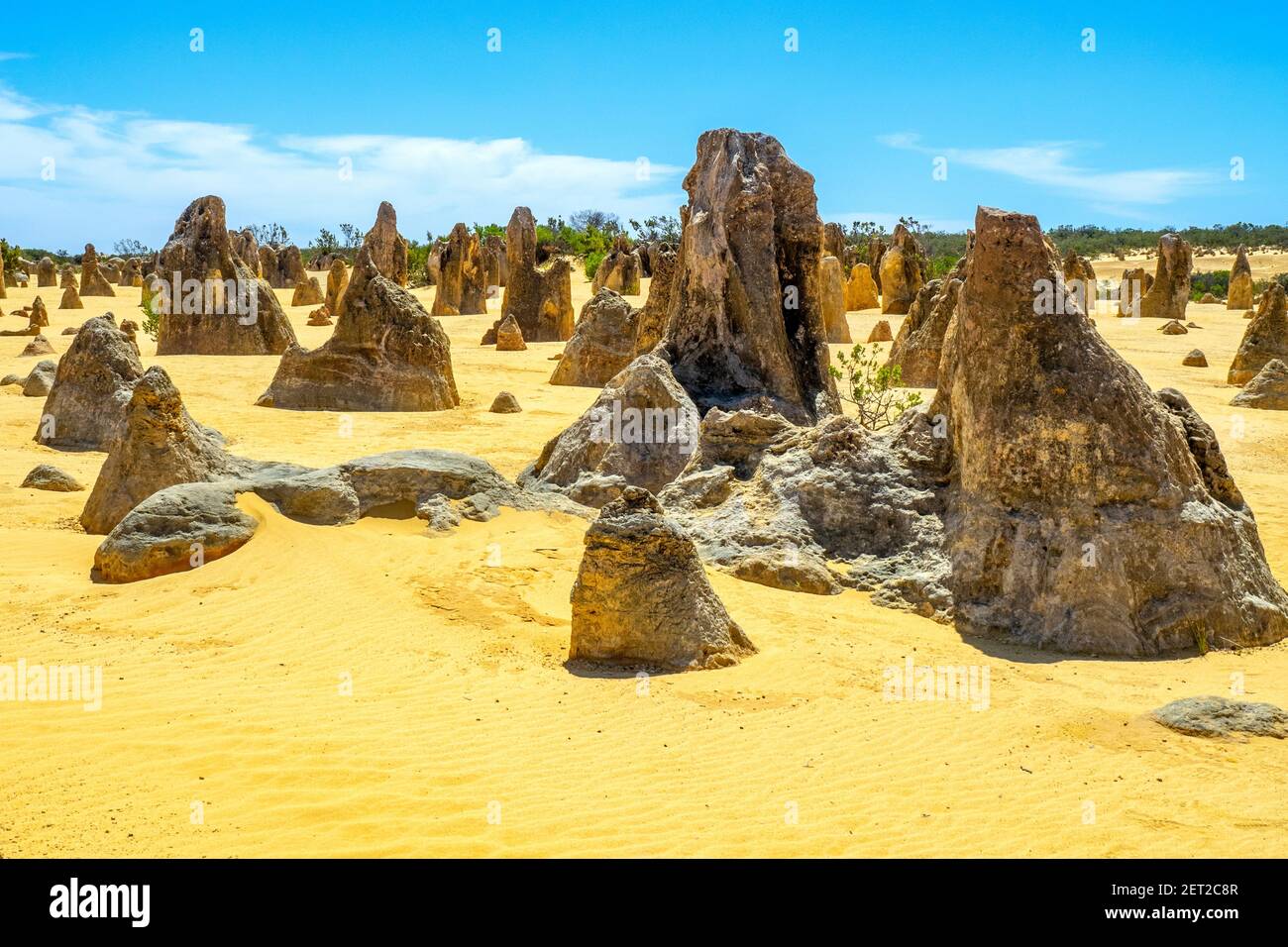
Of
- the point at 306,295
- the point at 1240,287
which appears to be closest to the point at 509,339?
the point at 306,295

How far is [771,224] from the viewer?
38.3 feet

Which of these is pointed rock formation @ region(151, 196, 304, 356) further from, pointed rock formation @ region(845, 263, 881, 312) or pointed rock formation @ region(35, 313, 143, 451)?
pointed rock formation @ region(845, 263, 881, 312)

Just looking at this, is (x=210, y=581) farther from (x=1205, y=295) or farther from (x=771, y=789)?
(x=1205, y=295)

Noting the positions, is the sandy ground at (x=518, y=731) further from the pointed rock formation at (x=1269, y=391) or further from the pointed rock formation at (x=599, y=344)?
the pointed rock formation at (x=599, y=344)

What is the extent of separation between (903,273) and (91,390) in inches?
959

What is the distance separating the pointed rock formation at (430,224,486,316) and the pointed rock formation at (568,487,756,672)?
26.8m

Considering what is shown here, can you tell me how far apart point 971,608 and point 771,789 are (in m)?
2.90

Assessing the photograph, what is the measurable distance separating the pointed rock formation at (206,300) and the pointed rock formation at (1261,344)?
16.5 meters

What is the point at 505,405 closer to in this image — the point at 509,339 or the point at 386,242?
the point at 509,339

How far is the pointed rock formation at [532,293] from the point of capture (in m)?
26.6

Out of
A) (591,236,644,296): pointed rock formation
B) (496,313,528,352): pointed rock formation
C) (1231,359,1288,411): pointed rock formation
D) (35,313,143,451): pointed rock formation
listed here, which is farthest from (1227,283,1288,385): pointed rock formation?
(591,236,644,296): pointed rock formation

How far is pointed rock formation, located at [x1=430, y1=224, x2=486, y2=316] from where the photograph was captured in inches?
1275

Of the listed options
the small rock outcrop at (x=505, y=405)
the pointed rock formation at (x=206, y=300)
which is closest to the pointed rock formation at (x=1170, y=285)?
the small rock outcrop at (x=505, y=405)
